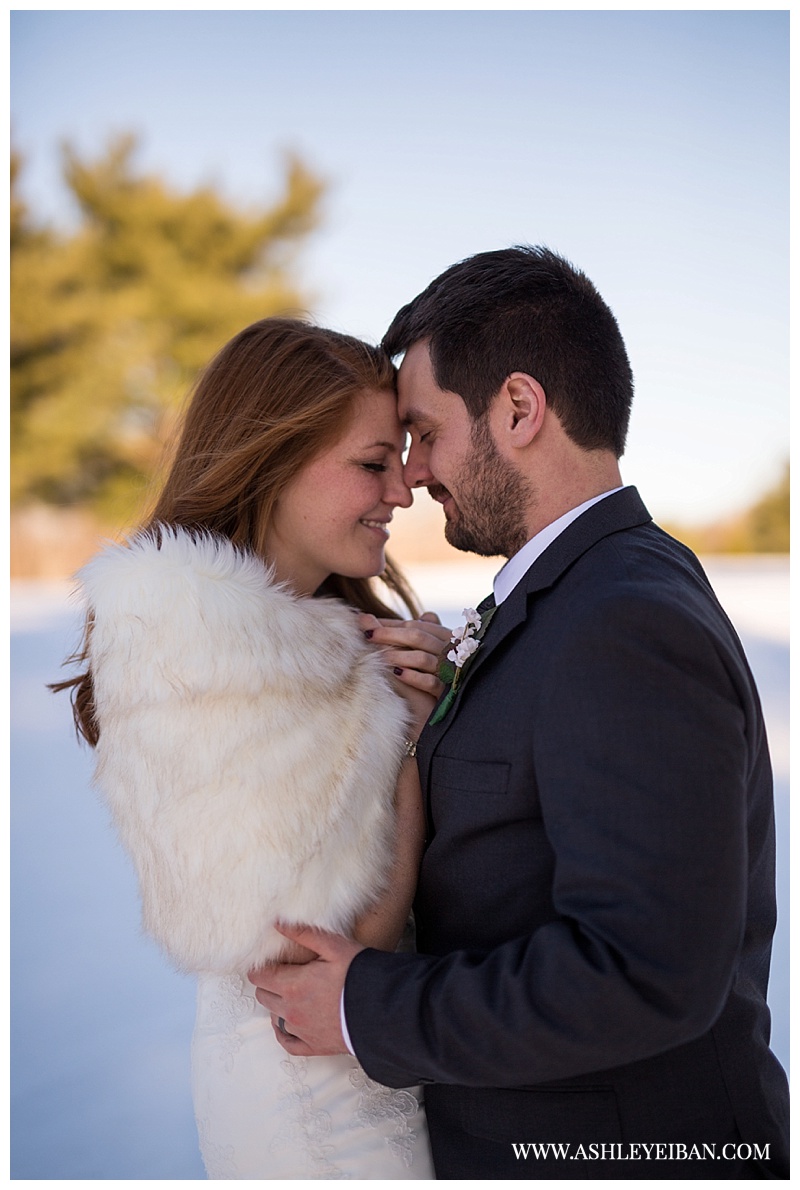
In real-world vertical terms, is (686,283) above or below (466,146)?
below

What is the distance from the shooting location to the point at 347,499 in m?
1.96

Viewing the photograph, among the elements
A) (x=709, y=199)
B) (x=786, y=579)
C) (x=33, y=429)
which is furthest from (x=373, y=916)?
(x=33, y=429)

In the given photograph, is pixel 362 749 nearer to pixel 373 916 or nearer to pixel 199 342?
pixel 373 916

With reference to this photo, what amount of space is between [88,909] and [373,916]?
368 cm

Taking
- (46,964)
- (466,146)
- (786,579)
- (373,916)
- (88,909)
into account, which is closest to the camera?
(373,916)

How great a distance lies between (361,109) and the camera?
9914 mm

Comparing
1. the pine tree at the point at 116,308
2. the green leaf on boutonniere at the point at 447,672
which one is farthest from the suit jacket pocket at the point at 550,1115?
the pine tree at the point at 116,308

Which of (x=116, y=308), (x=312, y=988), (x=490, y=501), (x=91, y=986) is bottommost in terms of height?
(x=91, y=986)

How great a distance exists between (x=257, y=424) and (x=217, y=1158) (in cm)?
132

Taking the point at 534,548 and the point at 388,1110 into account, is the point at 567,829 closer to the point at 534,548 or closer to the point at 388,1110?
the point at 534,548

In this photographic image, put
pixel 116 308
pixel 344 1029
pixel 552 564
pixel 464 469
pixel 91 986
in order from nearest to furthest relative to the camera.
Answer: pixel 344 1029 → pixel 552 564 → pixel 464 469 → pixel 91 986 → pixel 116 308

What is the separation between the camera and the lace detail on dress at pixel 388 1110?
1.61 m

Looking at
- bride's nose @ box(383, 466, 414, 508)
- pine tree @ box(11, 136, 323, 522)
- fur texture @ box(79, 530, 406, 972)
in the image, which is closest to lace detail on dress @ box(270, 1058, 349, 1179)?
fur texture @ box(79, 530, 406, 972)

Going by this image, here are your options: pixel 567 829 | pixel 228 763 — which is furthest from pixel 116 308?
pixel 567 829
